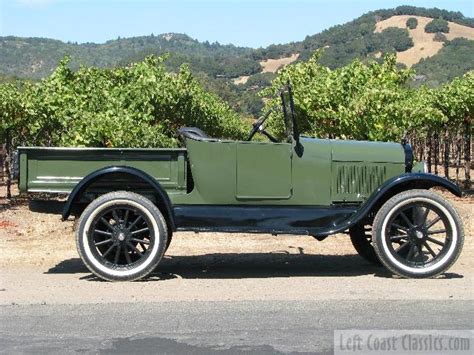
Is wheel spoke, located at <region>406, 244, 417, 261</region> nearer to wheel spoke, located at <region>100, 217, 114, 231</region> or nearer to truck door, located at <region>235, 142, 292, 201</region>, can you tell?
truck door, located at <region>235, 142, 292, 201</region>

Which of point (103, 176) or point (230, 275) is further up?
point (103, 176)

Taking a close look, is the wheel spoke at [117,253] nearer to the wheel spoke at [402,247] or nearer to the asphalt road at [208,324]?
the asphalt road at [208,324]

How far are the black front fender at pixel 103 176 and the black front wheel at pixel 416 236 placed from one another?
203 cm

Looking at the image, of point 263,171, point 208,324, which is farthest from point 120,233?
point 208,324

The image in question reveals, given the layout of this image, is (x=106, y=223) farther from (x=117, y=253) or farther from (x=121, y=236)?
(x=117, y=253)

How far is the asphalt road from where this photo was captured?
438 cm

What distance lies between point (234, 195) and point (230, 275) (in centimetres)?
84

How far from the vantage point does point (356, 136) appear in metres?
15.2

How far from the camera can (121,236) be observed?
261 inches

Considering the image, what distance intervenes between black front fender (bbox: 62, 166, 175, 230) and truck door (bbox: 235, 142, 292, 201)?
0.70 metres

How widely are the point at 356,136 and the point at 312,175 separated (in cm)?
858

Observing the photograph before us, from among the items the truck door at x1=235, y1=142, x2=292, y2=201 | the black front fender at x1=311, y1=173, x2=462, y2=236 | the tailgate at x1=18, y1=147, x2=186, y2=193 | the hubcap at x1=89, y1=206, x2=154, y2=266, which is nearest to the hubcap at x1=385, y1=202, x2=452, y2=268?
the black front fender at x1=311, y1=173, x2=462, y2=236

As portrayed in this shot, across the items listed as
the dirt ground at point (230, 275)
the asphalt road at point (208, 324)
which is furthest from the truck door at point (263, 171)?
the asphalt road at point (208, 324)

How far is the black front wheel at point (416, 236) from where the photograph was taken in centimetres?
665
